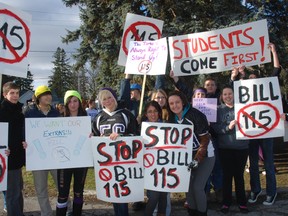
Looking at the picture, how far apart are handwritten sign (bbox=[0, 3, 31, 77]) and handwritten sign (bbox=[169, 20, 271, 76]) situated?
92.7 inches

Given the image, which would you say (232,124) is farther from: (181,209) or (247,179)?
(247,179)

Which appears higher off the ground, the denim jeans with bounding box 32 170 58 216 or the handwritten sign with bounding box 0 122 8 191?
the handwritten sign with bounding box 0 122 8 191

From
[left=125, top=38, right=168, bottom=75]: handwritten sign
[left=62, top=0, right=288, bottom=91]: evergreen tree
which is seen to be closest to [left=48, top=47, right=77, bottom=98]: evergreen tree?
[left=62, top=0, right=288, bottom=91]: evergreen tree

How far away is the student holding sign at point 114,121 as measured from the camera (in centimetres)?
418

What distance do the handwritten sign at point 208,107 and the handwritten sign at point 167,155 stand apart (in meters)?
1.05

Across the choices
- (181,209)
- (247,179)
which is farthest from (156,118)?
(247,179)

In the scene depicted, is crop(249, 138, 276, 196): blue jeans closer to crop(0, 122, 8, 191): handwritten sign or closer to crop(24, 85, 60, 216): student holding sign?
crop(24, 85, 60, 216): student holding sign

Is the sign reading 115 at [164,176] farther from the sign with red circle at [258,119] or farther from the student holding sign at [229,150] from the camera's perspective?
the sign with red circle at [258,119]

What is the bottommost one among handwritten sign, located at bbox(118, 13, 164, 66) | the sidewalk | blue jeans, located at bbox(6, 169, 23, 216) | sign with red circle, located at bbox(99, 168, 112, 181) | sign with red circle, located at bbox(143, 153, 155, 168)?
the sidewalk

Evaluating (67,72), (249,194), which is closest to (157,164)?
(249,194)

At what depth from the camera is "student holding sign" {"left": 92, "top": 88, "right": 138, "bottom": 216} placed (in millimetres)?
4184

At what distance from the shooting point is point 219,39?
548cm

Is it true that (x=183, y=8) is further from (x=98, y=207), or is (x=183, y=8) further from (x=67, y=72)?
(x=67, y=72)

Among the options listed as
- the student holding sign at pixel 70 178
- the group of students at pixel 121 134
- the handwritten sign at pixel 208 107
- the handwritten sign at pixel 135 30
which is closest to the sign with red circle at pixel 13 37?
the group of students at pixel 121 134
